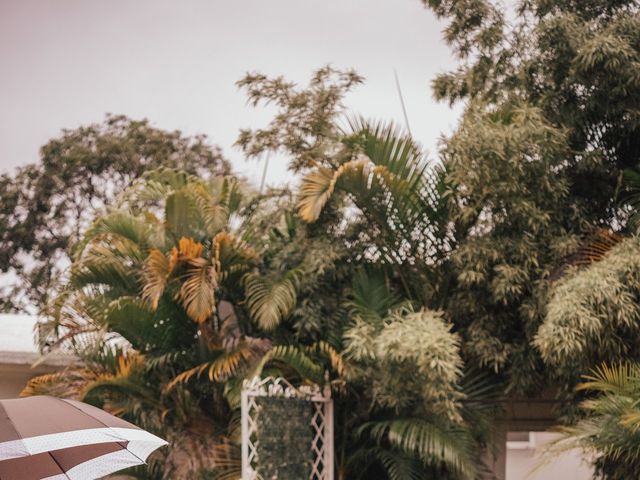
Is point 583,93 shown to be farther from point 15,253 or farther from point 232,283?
point 15,253

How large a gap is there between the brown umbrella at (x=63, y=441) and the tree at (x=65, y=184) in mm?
19561

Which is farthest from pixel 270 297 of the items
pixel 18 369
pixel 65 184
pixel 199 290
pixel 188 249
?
pixel 65 184

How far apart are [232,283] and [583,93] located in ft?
13.7

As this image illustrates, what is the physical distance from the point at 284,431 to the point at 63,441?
18.8ft

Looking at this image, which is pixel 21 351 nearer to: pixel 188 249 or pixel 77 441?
pixel 188 249

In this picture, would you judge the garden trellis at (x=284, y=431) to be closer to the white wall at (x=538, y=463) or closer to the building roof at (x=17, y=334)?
the white wall at (x=538, y=463)

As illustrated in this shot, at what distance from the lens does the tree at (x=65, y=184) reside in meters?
24.9

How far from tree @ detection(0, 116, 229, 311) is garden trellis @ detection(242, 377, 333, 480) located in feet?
49.5

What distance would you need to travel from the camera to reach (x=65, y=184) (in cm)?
2506

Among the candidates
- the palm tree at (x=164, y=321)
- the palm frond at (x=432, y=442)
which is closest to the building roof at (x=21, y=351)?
the palm tree at (x=164, y=321)

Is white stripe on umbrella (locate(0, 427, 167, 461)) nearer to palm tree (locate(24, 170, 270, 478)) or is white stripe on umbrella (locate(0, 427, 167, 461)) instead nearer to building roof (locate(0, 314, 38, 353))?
palm tree (locate(24, 170, 270, 478))

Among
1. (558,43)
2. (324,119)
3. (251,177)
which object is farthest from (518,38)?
(251,177)

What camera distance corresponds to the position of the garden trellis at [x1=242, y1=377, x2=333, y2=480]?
10.1 m

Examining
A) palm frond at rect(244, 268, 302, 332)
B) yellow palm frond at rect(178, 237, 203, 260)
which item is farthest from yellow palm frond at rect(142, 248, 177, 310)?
palm frond at rect(244, 268, 302, 332)
